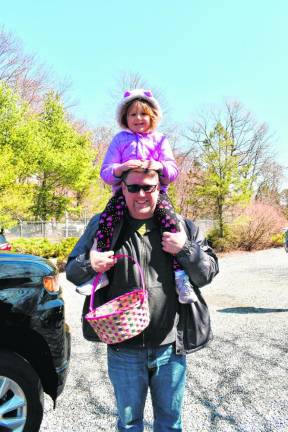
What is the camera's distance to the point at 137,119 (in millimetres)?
2254

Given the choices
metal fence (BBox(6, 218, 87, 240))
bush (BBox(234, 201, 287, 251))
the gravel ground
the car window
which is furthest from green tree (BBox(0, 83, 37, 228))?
the car window

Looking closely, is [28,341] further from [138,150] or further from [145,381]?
[138,150]

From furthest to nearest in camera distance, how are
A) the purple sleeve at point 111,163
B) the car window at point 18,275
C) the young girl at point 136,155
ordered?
1. the car window at point 18,275
2. the purple sleeve at point 111,163
3. the young girl at point 136,155

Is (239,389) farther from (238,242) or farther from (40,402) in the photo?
(238,242)

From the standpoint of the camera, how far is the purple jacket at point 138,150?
2174 millimetres

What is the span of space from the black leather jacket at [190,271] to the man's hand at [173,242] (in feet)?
0.09

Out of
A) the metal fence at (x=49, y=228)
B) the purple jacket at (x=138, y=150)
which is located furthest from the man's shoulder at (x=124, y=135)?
the metal fence at (x=49, y=228)

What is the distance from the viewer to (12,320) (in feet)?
8.32

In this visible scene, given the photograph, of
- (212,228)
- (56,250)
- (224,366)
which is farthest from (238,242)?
(224,366)

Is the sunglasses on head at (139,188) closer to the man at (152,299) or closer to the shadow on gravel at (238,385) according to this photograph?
the man at (152,299)

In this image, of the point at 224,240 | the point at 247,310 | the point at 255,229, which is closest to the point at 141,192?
the point at 247,310

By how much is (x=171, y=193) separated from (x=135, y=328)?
2391 cm

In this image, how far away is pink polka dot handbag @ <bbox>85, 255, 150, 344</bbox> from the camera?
1675mm

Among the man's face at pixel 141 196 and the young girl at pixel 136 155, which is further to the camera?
the young girl at pixel 136 155
